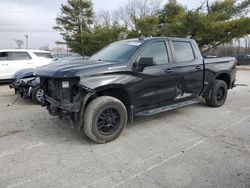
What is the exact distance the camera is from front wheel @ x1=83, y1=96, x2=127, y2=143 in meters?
4.03

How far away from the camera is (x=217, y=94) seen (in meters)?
6.50

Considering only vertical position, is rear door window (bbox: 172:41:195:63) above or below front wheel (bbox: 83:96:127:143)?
above

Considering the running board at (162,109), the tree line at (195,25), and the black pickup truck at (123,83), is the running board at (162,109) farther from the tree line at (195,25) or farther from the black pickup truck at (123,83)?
the tree line at (195,25)

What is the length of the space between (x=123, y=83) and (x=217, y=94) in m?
3.27

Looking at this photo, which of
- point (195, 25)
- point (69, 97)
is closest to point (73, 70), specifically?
point (69, 97)

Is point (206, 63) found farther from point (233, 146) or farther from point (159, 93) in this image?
point (233, 146)

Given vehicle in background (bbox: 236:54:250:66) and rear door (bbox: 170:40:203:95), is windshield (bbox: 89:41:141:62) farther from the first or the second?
vehicle in background (bbox: 236:54:250:66)

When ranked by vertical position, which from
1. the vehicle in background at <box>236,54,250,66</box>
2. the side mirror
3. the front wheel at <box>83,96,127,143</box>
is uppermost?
the vehicle in background at <box>236,54,250,66</box>

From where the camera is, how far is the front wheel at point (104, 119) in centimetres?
403

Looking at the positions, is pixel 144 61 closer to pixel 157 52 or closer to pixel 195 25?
pixel 157 52

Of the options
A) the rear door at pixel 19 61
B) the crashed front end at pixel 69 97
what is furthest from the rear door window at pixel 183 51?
the rear door at pixel 19 61

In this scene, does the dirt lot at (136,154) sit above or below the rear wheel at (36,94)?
below

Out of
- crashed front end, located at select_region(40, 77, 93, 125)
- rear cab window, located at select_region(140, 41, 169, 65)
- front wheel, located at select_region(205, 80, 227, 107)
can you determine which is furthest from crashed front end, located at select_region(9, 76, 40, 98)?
front wheel, located at select_region(205, 80, 227, 107)

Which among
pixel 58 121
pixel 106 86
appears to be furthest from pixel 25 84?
pixel 106 86
